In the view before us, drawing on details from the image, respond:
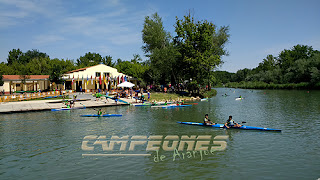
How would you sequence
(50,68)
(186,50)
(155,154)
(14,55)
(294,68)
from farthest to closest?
(14,55) → (294,68) → (50,68) → (186,50) → (155,154)

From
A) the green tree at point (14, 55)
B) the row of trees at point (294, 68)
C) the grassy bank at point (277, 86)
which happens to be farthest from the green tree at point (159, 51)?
the green tree at point (14, 55)

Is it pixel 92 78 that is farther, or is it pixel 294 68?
A: pixel 294 68

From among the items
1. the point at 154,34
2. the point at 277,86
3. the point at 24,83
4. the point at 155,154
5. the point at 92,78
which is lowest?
the point at 155,154

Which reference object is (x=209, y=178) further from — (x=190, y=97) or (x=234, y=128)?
(x=190, y=97)

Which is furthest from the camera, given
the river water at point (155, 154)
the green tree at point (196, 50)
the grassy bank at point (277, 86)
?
the grassy bank at point (277, 86)

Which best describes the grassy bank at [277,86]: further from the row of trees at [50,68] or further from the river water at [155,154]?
the river water at [155,154]

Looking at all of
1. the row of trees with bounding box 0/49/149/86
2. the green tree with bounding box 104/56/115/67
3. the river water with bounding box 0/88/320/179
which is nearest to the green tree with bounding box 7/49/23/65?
the row of trees with bounding box 0/49/149/86

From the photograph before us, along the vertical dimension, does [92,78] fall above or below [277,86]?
above

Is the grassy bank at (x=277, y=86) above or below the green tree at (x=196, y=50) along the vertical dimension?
below

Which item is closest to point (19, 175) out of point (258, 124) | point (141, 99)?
point (258, 124)

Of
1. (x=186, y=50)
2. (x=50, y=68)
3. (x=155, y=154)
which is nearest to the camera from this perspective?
(x=155, y=154)

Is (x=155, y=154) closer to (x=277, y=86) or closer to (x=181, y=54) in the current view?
(x=181, y=54)

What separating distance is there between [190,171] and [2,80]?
57.8m

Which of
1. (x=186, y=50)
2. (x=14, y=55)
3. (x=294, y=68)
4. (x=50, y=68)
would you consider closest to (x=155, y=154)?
(x=186, y=50)
